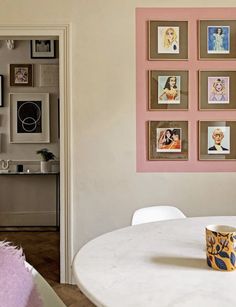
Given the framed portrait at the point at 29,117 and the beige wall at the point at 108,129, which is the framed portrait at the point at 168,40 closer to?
the beige wall at the point at 108,129

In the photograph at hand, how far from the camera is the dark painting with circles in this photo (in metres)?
4.21

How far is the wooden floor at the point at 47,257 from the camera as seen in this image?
2379 millimetres

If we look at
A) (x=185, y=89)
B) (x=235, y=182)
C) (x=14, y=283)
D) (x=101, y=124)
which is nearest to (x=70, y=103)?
(x=101, y=124)

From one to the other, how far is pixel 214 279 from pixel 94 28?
6.95 ft

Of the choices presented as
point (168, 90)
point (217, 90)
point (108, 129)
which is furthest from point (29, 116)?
point (217, 90)

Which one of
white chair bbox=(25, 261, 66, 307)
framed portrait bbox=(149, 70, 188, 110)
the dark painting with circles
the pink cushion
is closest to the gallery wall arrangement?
framed portrait bbox=(149, 70, 188, 110)

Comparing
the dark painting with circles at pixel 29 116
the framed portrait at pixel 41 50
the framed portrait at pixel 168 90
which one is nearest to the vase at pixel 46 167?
the dark painting with circles at pixel 29 116

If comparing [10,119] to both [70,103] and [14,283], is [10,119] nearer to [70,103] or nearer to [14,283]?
[70,103]

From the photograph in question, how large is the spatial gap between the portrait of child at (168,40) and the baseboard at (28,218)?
8.50 feet

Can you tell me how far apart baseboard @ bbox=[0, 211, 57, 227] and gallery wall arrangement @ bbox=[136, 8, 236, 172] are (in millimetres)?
2181

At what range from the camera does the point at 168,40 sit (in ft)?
8.27

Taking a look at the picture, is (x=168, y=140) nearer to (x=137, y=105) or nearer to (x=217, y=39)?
(x=137, y=105)

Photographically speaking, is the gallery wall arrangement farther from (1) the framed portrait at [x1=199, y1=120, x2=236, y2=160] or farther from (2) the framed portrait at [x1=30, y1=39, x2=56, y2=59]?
(2) the framed portrait at [x1=30, y1=39, x2=56, y2=59]

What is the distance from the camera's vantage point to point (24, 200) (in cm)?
429
